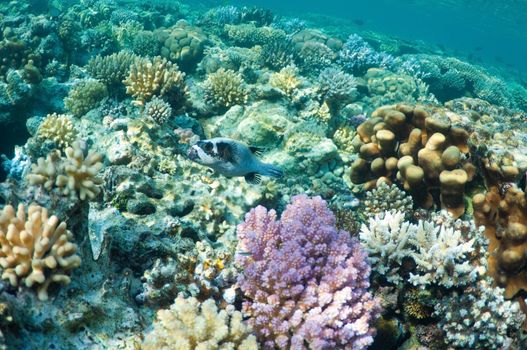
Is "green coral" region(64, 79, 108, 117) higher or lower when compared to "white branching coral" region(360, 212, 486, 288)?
lower

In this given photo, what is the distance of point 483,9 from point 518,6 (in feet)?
33.6

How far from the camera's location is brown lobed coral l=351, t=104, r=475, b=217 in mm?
4535

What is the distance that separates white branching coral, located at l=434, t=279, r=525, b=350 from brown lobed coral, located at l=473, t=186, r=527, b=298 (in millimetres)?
397

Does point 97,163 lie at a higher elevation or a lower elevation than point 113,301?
higher

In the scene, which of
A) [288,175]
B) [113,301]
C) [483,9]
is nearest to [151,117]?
[288,175]

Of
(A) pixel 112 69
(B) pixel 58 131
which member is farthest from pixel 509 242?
(A) pixel 112 69

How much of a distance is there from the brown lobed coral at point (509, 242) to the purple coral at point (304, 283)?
70.1 inches

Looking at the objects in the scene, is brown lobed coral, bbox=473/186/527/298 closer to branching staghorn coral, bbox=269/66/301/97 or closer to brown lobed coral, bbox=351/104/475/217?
brown lobed coral, bbox=351/104/475/217

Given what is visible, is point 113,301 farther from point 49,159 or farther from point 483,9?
point 483,9

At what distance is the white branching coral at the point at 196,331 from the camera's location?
235cm

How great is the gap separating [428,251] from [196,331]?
2459mm

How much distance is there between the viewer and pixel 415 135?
4.99 metres

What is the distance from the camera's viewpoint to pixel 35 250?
7.27 feet

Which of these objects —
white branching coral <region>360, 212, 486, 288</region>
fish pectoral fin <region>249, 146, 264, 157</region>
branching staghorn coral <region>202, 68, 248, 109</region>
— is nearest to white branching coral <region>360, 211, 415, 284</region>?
white branching coral <region>360, 212, 486, 288</region>
